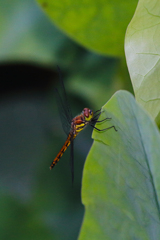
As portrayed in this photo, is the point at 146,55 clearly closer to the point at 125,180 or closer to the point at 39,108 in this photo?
the point at 125,180

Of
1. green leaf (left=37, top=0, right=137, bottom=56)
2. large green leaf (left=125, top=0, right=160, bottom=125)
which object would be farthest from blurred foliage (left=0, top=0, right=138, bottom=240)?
large green leaf (left=125, top=0, right=160, bottom=125)

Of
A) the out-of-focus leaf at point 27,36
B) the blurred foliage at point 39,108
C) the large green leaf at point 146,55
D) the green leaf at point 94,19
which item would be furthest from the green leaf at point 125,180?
the out-of-focus leaf at point 27,36

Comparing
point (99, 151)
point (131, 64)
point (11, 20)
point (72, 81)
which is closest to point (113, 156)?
point (99, 151)

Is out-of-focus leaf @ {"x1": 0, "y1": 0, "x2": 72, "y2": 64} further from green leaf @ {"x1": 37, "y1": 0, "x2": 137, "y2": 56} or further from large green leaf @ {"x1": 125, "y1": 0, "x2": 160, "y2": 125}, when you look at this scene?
large green leaf @ {"x1": 125, "y1": 0, "x2": 160, "y2": 125}

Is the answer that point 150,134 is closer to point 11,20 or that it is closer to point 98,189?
point 98,189

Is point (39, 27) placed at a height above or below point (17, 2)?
below

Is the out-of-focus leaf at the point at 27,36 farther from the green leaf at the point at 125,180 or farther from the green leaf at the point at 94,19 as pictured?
the green leaf at the point at 125,180
